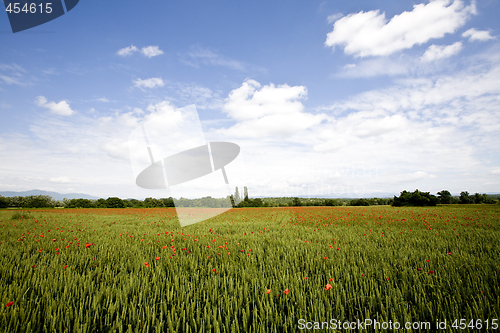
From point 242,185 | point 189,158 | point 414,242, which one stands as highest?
point 189,158

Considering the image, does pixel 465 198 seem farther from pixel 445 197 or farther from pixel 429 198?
pixel 429 198

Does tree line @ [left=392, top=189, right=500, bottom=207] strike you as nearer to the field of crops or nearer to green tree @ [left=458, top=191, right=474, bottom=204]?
green tree @ [left=458, top=191, right=474, bottom=204]

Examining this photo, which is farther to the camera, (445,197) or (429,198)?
(445,197)

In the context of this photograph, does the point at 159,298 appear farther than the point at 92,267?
No

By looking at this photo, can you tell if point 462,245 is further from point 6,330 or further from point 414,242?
point 6,330

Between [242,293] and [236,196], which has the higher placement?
[236,196]

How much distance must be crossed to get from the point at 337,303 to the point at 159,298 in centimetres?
259

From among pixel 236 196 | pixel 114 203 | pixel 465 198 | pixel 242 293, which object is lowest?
pixel 114 203

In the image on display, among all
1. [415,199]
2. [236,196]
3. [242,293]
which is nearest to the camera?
[242,293]

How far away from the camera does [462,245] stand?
5.98 metres

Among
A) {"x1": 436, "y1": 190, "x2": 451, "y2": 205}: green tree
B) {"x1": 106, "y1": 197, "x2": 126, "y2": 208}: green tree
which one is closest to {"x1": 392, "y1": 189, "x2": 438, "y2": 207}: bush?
{"x1": 436, "y1": 190, "x2": 451, "y2": 205}: green tree

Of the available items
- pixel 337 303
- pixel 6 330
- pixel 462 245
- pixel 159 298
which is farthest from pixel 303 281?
pixel 462 245

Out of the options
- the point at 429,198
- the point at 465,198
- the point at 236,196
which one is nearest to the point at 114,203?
the point at 236,196

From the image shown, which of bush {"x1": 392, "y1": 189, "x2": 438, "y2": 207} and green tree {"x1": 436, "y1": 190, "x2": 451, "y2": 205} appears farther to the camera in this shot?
green tree {"x1": 436, "y1": 190, "x2": 451, "y2": 205}
